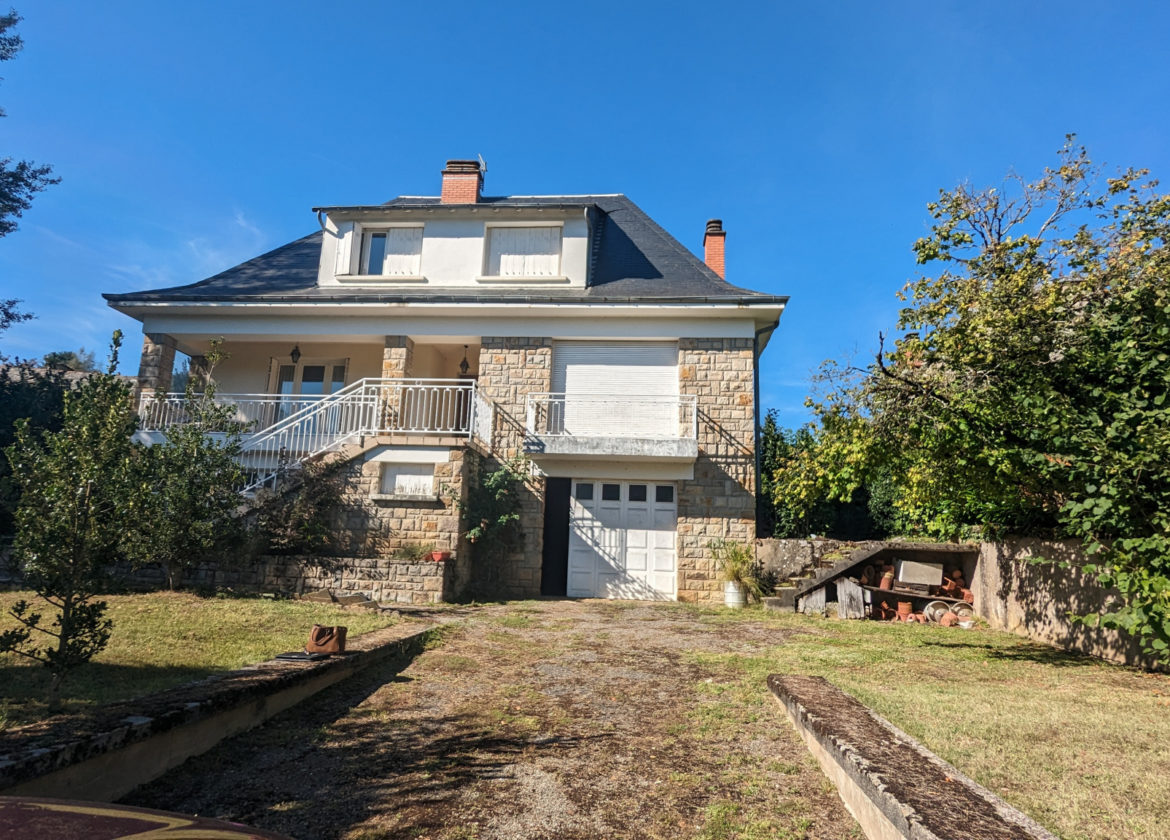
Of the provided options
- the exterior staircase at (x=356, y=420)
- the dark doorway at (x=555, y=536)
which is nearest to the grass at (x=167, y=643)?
the exterior staircase at (x=356, y=420)

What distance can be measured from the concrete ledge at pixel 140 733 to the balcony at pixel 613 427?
7.08m

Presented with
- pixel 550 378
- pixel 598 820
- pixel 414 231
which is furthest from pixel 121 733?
pixel 414 231

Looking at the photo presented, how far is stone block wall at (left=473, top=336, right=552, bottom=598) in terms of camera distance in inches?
460

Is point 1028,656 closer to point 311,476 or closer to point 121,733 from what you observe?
point 121,733

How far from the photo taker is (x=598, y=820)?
2979mm

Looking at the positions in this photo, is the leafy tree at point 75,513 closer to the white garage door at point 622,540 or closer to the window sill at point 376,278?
the white garage door at point 622,540

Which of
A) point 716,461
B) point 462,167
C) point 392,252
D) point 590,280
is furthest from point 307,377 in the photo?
point 716,461

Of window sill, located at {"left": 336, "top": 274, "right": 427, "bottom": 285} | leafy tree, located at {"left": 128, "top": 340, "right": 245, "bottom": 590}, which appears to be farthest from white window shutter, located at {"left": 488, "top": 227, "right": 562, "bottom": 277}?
leafy tree, located at {"left": 128, "top": 340, "right": 245, "bottom": 590}

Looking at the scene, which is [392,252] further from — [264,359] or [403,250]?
[264,359]

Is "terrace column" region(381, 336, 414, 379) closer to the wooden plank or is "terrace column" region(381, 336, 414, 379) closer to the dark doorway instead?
the dark doorway

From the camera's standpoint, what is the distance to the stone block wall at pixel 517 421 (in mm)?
11688

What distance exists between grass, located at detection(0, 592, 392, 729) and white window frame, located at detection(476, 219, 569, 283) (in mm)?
7473

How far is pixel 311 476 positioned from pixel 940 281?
30.8ft

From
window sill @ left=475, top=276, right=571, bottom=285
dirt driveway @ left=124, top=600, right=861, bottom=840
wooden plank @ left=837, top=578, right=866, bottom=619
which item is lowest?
dirt driveway @ left=124, top=600, right=861, bottom=840
